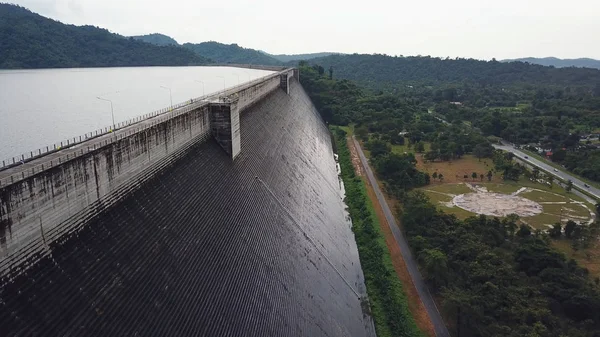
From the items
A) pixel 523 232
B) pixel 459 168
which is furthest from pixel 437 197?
pixel 459 168

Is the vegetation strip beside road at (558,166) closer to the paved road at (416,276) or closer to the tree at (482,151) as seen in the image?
the tree at (482,151)

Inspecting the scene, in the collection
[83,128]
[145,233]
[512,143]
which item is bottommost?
[512,143]

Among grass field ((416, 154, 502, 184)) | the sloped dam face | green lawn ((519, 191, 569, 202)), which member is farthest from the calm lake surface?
green lawn ((519, 191, 569, 202))

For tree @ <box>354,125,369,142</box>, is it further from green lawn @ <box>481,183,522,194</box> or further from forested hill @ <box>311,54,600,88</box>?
forested hill @ <box>311,54,600,88</box>

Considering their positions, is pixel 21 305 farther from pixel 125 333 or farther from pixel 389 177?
pixel 389 177

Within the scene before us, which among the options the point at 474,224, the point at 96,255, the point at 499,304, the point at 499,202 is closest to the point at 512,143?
the point at 499,202

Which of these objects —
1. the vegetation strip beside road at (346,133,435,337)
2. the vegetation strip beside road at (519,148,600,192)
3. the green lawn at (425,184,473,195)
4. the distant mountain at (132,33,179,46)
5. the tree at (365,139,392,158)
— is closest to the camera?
the vegetation strip beside road at (346,133,435,337)
